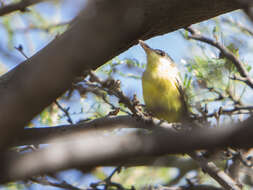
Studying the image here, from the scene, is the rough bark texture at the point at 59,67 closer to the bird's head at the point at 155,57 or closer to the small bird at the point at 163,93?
the small bird at the point at 163,93

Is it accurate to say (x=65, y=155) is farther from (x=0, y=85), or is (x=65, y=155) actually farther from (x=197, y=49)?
(x=197, y=49)

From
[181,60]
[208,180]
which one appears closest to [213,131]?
[181,60]

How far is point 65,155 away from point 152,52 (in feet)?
12.5

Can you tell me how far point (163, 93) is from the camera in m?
4.12

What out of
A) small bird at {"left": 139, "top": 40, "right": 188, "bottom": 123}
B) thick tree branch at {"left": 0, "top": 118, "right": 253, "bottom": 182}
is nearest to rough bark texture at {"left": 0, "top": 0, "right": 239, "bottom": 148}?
thick tree branch at {"left": 0, "top": 118, "right": 253, "bottom": 182}

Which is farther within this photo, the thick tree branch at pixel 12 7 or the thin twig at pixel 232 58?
the thin twig at pixel 232 58

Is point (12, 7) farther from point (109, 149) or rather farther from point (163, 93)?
point (163, 93)

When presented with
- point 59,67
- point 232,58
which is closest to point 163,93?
point 232,58

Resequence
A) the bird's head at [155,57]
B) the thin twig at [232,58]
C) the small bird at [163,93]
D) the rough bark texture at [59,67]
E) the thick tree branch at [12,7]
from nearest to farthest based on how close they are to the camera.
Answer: the rough bark texture at [59,67] → the thick tree branch at [12,7] → the thin twig at [232,58] → the small bird at [163,93] → the bird's head at [155,57]

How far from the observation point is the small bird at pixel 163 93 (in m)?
3.99

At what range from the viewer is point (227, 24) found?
4258 millimetres

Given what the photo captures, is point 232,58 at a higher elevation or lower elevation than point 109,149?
lower

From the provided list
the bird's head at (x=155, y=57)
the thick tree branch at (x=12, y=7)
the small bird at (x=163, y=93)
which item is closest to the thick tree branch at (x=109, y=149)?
the thick tree branch at (x=12, y=7)

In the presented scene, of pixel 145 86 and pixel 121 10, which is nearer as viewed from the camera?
pixel 121 10
